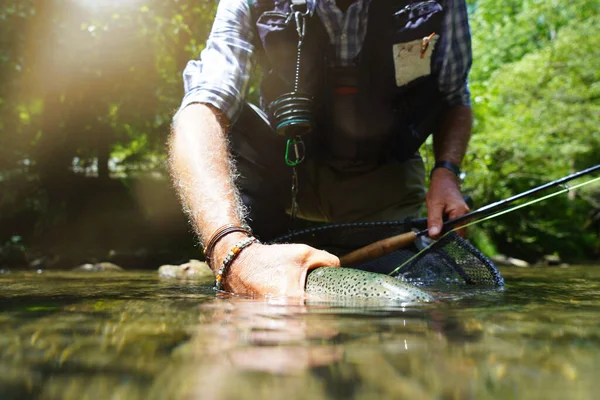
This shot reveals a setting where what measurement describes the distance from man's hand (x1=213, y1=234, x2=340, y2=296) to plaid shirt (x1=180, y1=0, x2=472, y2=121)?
803mm

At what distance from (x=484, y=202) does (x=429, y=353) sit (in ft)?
27.9

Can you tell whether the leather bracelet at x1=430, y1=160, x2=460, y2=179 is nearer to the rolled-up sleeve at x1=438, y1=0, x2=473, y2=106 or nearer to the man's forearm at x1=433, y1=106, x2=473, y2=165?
the man's forearm at x1=433, y1=106, x2=473, y2=165

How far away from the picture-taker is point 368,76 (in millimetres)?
2336

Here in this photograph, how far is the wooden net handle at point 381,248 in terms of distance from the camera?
213 centimetres

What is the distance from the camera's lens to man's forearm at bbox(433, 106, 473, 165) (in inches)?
103

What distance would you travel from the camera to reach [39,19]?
237 inches

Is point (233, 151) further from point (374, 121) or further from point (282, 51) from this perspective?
point (374, 121)

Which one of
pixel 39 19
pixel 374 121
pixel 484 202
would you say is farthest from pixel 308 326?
pixel 484 202

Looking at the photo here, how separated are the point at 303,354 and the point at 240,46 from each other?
187 centimetres

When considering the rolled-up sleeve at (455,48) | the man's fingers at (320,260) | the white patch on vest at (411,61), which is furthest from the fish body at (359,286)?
the rolled-up sleeve at (455,48)

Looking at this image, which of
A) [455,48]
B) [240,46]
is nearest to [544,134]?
[455,48]

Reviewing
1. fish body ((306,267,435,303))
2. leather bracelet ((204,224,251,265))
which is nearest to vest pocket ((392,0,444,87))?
leather bracelet ((204,224,251,265))

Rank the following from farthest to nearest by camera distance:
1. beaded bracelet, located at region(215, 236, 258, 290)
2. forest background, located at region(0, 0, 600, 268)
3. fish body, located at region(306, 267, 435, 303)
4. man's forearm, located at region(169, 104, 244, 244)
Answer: forest background, located at region(0, 0, 600, 268) → man's forearm, located at region(169, 104, 244, 244) → beaded bracelet, located at region(215, 236, 258, 290) → fish body, located at region(306, 267, 435, 303)

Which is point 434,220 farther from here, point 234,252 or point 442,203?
point 234,252
